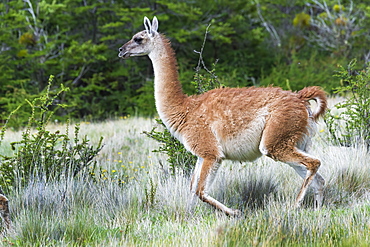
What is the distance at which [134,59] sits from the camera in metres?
22.2

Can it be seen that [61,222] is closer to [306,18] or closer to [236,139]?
[236,139]

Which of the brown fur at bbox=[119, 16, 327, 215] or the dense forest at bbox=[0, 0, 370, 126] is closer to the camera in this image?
the brown fur at bbox=[119, 16, 327, 215]

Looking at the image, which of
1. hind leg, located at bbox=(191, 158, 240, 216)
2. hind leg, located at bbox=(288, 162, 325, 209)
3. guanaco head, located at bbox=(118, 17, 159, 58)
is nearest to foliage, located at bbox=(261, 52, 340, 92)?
guanaco head, located at bbox=(118, 17, 159, 58)

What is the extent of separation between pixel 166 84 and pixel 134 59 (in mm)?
16501

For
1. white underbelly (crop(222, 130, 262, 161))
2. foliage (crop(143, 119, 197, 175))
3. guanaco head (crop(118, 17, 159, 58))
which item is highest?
guanaco head (crop(118, 17, 159, 58))

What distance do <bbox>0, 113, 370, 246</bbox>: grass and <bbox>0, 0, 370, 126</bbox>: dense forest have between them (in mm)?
11512

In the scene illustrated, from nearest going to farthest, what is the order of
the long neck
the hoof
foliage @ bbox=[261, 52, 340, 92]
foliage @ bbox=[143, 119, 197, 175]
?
the hoof, the long neck, foliage @ bbox=[143, 119, 197, 175], foliage @ bbox=[261, 52, 340, 92]

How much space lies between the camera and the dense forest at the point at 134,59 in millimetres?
19078

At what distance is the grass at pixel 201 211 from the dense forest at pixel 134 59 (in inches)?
453

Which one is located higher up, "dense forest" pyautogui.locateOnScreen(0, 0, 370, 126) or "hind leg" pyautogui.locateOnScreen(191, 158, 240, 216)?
"dense forest" pyautogui.locateOnScreen(0, 0, 370, 126)

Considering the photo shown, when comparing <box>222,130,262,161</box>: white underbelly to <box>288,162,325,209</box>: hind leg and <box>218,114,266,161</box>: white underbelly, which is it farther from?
<box>288,162,325,209</box>: hind leg

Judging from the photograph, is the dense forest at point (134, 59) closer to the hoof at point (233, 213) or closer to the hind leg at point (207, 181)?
the hind leg at point (207, 181)

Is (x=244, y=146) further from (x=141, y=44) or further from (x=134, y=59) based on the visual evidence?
(x=134, y=59)

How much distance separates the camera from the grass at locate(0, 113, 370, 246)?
4.59 m
